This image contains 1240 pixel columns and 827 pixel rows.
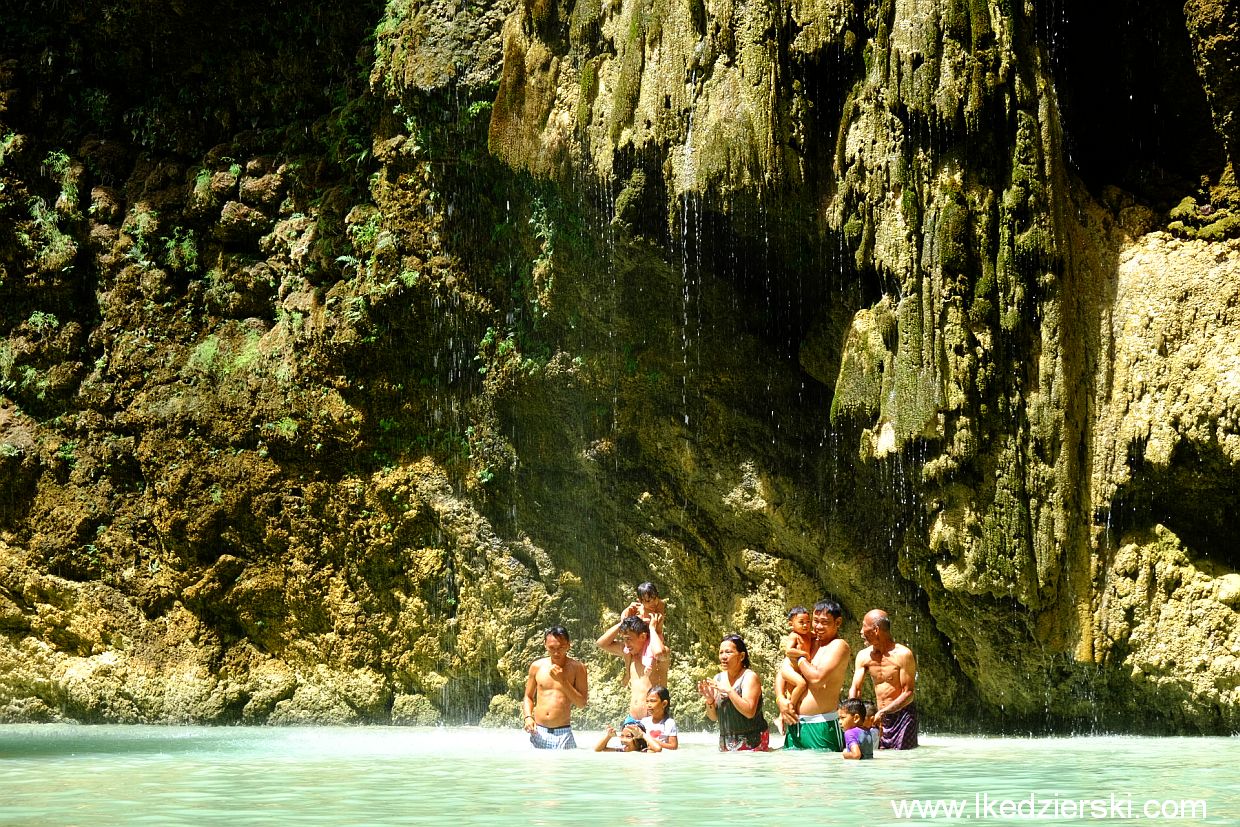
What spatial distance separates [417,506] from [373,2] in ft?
19.2

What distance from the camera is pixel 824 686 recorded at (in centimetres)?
825

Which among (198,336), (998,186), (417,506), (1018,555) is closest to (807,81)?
(998,186)

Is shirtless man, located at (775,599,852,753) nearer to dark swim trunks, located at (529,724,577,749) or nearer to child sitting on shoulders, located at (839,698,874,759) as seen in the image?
child sitting on shoulders, located at (839,698,874,759)

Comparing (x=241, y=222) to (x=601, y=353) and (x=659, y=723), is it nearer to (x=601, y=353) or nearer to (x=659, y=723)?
(x=601, y=353)

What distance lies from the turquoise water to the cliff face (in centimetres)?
190

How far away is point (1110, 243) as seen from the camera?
9969 millimetres

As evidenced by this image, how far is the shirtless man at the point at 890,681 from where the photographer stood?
8703mm

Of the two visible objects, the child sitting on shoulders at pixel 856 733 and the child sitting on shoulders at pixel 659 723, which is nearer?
the child sitting on shoulders at pixel 856 733

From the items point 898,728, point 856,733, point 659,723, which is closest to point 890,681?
point 898,728

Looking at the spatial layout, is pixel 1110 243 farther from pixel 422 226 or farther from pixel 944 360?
pixel 422 226

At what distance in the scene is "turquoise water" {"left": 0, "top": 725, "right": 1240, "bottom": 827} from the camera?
197 inches

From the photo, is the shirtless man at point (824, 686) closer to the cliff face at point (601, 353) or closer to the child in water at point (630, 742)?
the child in water at point (630, 742)

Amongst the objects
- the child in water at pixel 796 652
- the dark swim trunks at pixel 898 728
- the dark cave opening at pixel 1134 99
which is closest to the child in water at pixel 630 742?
the child in water at pixel 796 652

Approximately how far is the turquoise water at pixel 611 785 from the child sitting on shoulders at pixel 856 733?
0.37 feet
